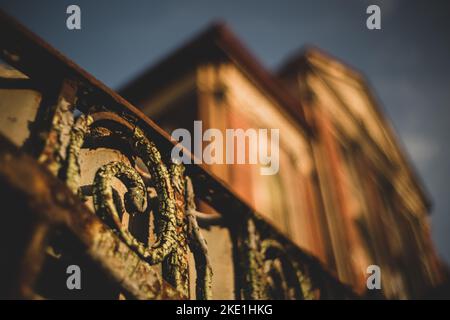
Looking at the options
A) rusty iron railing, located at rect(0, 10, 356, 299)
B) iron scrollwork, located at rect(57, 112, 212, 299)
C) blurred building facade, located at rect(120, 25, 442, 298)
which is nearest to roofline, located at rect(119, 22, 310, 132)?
blurred building facade, located at rect(120, 25, 442, 298)

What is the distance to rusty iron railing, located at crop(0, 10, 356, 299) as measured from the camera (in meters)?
0.94

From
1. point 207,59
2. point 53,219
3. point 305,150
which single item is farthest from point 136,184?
point 305,150

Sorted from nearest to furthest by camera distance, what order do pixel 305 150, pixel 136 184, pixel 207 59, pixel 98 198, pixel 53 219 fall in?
1. pixel 53 219
2. pixel 98 198
3. pixel 136 184
4. pixel 207 59
5. pixel 305 150

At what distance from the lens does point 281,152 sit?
721cm

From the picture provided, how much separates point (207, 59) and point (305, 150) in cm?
308

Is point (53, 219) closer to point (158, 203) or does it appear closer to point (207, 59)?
point (158, 203)

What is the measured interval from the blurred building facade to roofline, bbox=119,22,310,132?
0.02 metres

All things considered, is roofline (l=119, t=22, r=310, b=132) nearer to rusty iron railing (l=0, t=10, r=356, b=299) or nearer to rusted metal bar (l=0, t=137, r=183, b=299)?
rusty iron railing (l=0, t=10, r=356, b=299)

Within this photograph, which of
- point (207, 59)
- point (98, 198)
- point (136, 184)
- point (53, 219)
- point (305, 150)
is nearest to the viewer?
point (53, 219)

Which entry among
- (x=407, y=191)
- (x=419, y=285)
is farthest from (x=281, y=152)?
(x=407, y=191)


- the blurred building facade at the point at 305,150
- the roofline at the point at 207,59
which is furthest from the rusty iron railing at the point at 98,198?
the roofline at the point at 207,59

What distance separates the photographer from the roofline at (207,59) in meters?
6.41

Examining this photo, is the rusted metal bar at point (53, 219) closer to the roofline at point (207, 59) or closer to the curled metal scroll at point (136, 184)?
the curled metal scroll at point (136, 184)

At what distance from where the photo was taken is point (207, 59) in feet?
21.2
